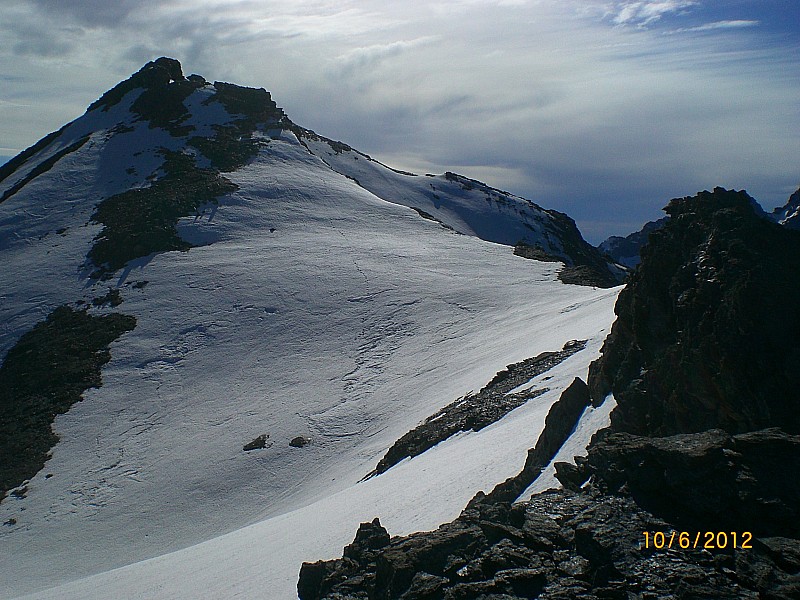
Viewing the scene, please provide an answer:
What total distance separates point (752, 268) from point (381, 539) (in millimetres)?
10234

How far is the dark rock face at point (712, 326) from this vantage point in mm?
13492

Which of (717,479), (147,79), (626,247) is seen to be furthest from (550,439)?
(626,247)

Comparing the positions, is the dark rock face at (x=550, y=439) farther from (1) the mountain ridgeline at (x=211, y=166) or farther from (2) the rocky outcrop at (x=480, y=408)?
(1) the mountain ridgeline at (x=211, y=166)

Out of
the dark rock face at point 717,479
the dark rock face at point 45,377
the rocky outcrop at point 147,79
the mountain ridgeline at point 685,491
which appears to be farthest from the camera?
the rocky outcrop at point 147,79

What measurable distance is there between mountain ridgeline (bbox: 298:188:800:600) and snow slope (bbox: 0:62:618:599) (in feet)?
18.3

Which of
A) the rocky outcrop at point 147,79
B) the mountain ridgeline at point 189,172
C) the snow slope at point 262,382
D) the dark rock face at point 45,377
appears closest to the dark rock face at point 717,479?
the snow slope at point 262,382

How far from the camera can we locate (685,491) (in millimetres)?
10992

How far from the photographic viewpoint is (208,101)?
300 feet

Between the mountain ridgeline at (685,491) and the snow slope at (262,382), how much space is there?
5.58 metres

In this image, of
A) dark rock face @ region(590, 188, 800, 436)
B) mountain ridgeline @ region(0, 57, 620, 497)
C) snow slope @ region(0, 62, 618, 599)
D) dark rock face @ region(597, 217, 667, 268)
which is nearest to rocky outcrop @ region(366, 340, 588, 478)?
snow slope @ region(0, 62, 618, 599)

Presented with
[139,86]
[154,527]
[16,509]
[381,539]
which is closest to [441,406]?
[154,527]

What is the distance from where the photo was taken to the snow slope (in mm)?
22281

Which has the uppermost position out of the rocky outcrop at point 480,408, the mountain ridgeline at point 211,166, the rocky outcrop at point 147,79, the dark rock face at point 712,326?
the rocky outcrop at point 147,79

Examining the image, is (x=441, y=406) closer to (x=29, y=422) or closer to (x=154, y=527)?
(x=154, y=527)
